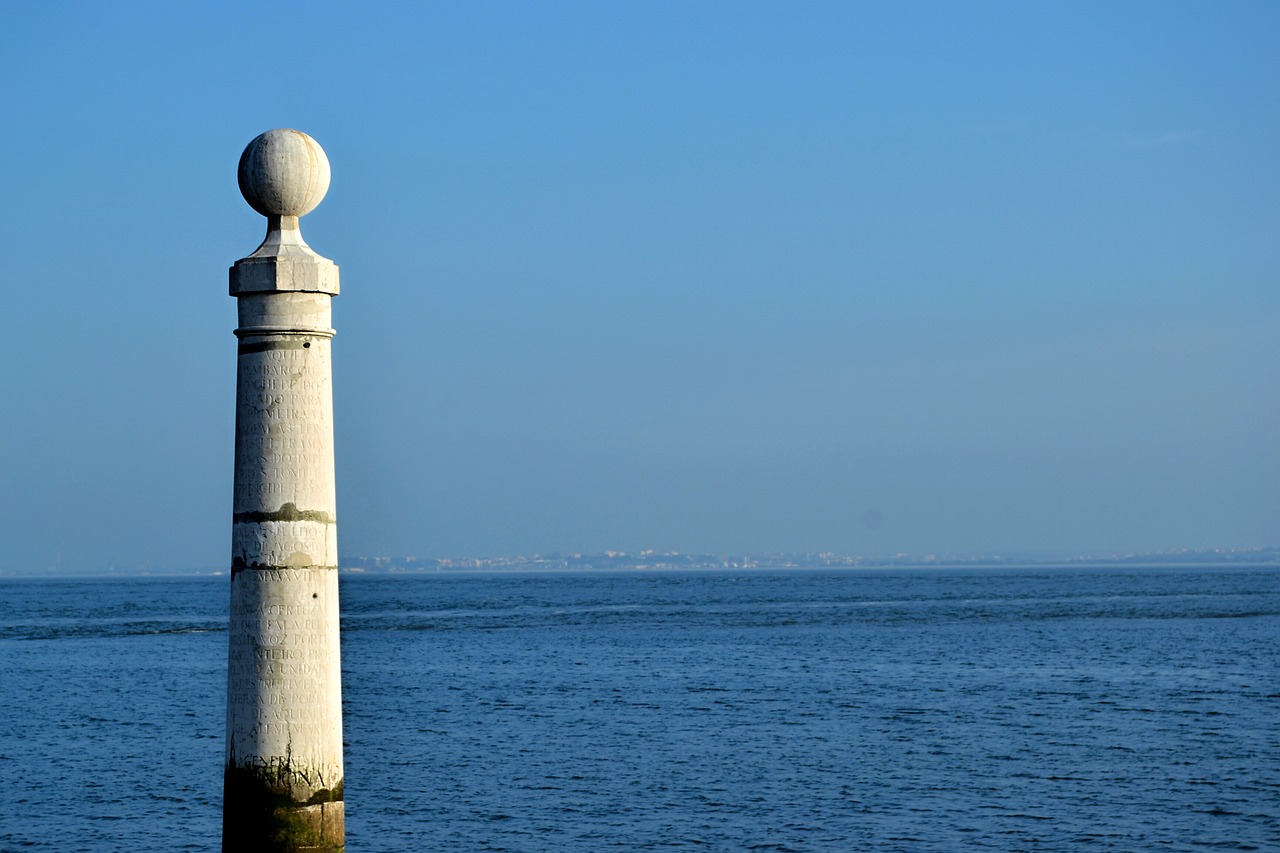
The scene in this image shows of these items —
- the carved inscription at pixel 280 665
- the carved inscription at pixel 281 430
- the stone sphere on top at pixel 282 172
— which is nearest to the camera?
the carved inscription at pixel 280 665

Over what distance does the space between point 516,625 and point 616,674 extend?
36.8 m


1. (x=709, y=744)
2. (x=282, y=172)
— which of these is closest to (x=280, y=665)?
(x=282, y=172)

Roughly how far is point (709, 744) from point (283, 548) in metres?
24.2

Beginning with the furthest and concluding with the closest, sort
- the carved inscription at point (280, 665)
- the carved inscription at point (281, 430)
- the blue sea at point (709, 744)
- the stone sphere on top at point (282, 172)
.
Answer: the blue sea at point (709, 744) < the stone sphere on top at point (282, 172) < the carved inscription at point (281, 430) < the carved inscription at point (280, 665)

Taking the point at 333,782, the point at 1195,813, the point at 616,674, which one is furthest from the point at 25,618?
the point at 333,782

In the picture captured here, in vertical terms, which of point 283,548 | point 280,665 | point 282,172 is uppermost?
point 282,172

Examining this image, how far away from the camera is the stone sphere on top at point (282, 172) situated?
8039 millimetres

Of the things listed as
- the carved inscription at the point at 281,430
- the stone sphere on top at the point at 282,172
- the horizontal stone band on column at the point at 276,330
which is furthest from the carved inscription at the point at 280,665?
the stone sphere on top at the point at 282,172

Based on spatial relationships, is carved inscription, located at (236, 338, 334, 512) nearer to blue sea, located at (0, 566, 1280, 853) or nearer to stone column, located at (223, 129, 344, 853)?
stone column, located at (223, 129, 344, 853)

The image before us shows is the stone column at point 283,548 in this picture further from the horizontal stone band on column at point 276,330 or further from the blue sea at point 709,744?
the blue sea at point 709,744

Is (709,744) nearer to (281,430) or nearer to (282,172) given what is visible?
(281,430)

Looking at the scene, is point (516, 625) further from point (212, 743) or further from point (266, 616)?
point (266, 616)

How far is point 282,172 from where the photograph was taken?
26.4 ft

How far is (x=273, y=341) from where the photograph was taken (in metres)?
7.96
